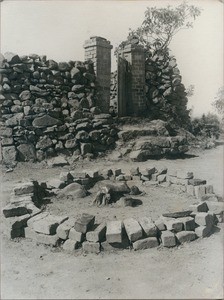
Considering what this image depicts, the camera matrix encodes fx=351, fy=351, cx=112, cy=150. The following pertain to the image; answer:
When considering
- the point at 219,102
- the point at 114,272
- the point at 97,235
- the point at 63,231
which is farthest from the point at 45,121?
the point at 219,102

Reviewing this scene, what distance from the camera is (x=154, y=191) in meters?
7.85

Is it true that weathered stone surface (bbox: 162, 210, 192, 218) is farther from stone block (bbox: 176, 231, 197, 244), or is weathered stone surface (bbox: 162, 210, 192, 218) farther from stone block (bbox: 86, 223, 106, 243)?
stone block (bbox: 86, 223, 106, 243)

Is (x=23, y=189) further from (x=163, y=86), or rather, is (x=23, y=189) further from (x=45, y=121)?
(x=163, y=86)

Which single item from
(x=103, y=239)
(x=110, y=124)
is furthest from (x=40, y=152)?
(x=103, y=239)

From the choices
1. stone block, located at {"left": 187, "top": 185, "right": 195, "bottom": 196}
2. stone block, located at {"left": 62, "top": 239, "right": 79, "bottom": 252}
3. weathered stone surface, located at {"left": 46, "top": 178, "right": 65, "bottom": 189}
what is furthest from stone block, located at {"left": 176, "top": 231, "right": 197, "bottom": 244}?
weathered stone surface, located at {"left": 46, "top": 178, "right": 65, "bottom": 189}

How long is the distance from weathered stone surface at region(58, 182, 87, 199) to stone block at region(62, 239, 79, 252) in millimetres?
2296

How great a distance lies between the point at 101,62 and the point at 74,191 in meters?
6.61

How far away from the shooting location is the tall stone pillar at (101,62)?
1243 cm

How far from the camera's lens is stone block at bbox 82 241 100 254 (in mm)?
4852

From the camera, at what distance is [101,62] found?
12.6 metres

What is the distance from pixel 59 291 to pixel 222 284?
75.5 inches

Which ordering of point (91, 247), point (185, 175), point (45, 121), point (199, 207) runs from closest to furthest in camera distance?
point (91, 247) < point (199, 207) < point (185, 175) < point (45, 121)

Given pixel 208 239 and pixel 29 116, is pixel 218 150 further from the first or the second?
pixel 208 239

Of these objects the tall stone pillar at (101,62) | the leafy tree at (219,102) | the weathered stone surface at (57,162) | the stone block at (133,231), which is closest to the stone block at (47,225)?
the stone block at (133,231)
